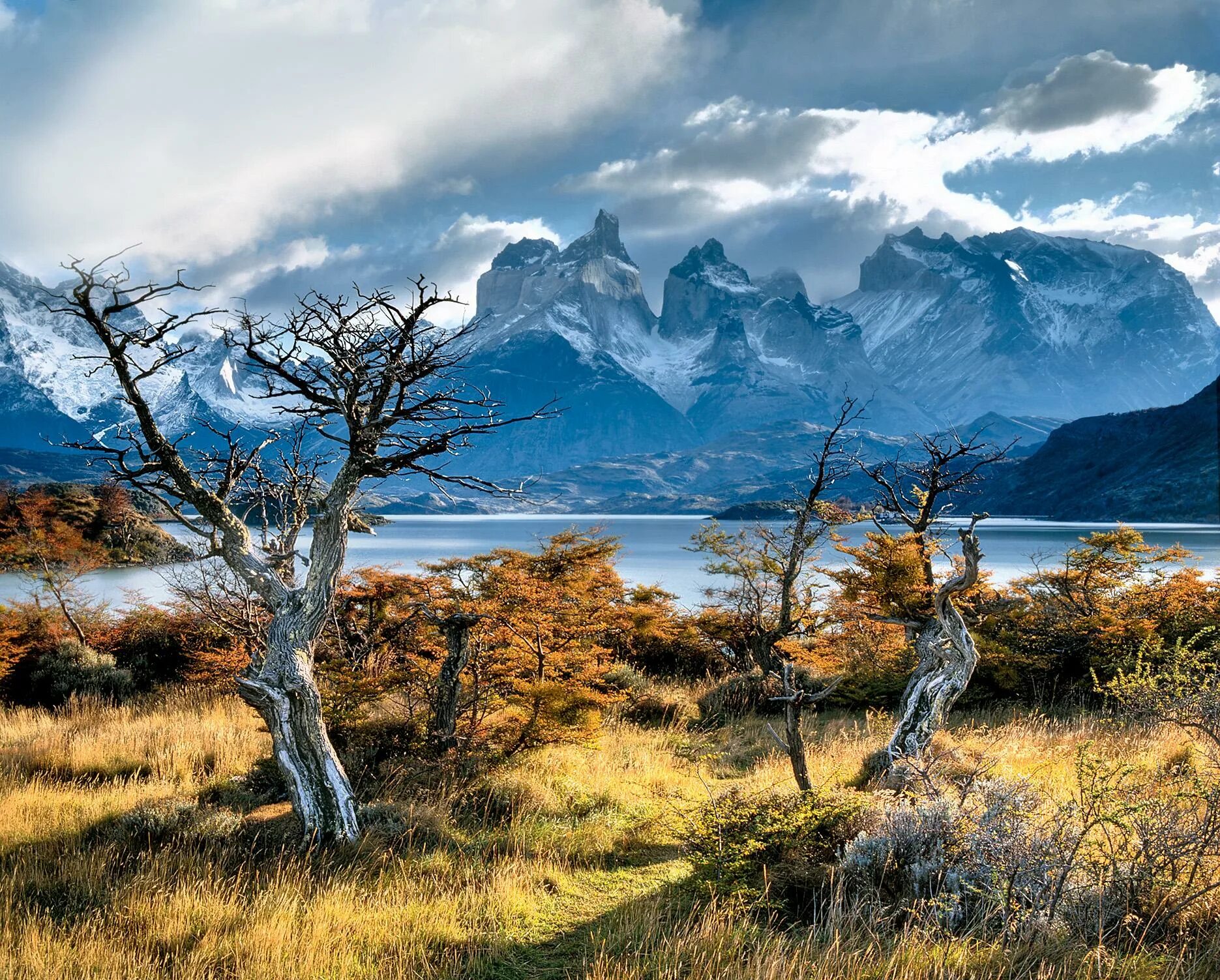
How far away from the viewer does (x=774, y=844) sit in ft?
21.5

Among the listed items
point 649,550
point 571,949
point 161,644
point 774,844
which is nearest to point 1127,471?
point 649,550

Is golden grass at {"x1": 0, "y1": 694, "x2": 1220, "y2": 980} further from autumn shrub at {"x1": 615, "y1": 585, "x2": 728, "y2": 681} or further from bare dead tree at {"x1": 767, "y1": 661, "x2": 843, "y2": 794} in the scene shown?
autumn shrub at {"x1": 615, "y1": 585, "x2": 728, "y2": 681}

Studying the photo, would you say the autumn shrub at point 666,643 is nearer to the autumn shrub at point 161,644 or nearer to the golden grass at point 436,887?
the golden grass at point 436,887

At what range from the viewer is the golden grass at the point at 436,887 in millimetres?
4668

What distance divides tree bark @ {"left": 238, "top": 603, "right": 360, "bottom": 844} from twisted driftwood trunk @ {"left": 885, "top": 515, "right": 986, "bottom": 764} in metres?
6.12

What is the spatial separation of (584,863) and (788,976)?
10.6 feet

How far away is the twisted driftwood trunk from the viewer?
8.47m

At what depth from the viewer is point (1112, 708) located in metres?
13.9

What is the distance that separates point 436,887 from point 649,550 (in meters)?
76.5

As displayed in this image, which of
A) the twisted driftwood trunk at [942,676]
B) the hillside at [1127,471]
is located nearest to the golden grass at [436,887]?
the twisted driftwood trunk at [942,676]

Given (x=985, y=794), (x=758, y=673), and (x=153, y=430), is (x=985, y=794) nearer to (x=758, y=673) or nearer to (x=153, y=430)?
(x=153, y=430)

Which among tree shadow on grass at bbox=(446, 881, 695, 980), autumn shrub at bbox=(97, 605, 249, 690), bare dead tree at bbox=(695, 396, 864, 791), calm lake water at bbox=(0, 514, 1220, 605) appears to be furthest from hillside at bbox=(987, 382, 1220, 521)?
tree shadow on grass at bbox=(446, 881, 695, 980)

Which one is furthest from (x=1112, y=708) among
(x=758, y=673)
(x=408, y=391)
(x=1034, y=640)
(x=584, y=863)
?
(x=408, y=391)

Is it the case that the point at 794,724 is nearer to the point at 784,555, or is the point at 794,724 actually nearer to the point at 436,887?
the point at 436,887
